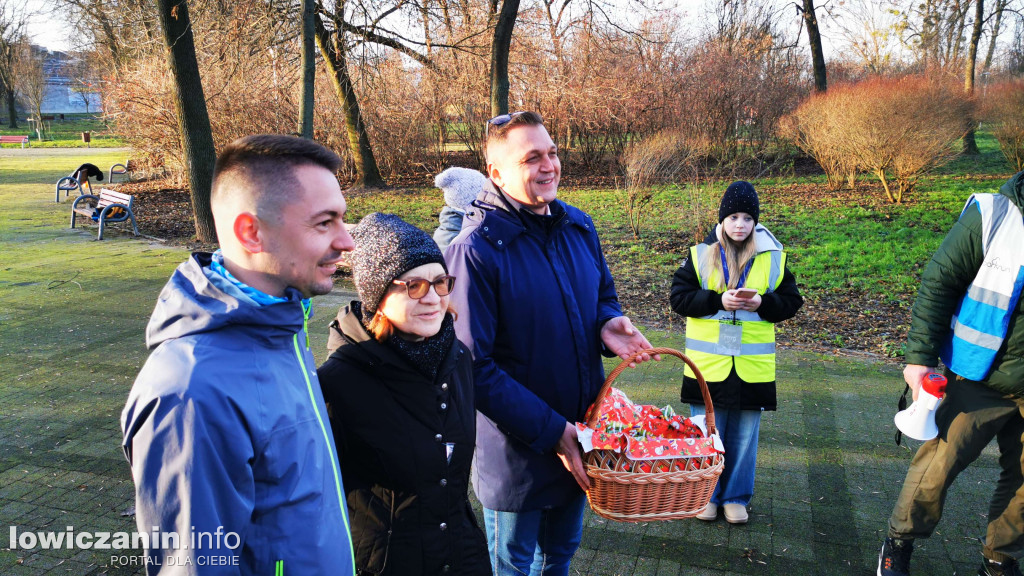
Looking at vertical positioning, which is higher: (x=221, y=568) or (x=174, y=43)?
(x=174, y=43)

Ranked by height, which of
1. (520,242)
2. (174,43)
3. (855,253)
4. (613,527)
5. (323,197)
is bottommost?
(613,527)

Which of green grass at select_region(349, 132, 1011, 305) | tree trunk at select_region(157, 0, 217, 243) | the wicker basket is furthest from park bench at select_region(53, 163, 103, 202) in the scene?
the wicker basket

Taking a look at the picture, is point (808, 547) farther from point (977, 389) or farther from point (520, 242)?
point (520, 242)

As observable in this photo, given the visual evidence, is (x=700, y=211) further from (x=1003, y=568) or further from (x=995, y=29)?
(x=995, y=29)

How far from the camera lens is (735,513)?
3.65 metres

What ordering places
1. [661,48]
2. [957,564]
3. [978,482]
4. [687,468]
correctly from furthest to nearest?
[661,48] < [978,482] < [957,564] < [687,468]

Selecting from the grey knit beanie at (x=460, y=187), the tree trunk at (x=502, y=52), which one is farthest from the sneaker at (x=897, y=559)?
the tree trunk at (x=502, y=52)

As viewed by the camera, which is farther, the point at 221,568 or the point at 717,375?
the point at 717,375

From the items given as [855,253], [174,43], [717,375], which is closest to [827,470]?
[717,375]

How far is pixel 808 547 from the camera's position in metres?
3.44

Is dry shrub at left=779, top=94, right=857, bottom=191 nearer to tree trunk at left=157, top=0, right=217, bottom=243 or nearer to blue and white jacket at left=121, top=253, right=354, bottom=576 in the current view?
tree trunk at left=157, top=0, right=217, bottom=243

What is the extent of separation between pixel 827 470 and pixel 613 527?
5.03ft

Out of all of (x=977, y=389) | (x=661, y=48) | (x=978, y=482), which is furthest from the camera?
(x=661, y=48)

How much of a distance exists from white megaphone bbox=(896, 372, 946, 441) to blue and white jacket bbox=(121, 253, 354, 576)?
2.54 meters
